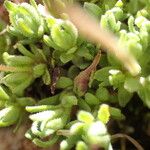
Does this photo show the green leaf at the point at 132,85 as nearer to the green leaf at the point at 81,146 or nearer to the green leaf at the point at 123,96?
the green leaf at the point at 123,96

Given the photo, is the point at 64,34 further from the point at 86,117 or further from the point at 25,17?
the point at 86,117

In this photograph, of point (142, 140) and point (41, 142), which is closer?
point (41, 142)

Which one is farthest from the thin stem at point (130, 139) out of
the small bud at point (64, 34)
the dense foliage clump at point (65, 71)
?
the small bud at point (64, 34)

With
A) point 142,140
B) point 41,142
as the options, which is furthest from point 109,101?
point 41,142

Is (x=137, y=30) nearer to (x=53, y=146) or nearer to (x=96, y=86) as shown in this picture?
(x=96, y=86)

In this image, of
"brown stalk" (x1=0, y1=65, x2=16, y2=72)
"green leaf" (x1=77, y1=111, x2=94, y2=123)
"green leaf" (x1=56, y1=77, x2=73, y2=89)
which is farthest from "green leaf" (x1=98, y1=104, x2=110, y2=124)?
"brown stalk" (x1=0, y1=65, x2=16, y2=72)

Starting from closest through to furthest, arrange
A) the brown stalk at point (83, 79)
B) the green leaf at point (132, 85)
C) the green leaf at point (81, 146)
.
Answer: the green leaf at point (81, 146) → the green leaf at point (132, 85) → the brown stalk at point (83, 79)

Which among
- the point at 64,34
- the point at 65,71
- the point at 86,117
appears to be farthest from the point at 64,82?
the point at 86,117

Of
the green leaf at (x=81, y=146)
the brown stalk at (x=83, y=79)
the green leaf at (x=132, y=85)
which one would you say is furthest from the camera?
the brown stalk at (x=83, y=79)
